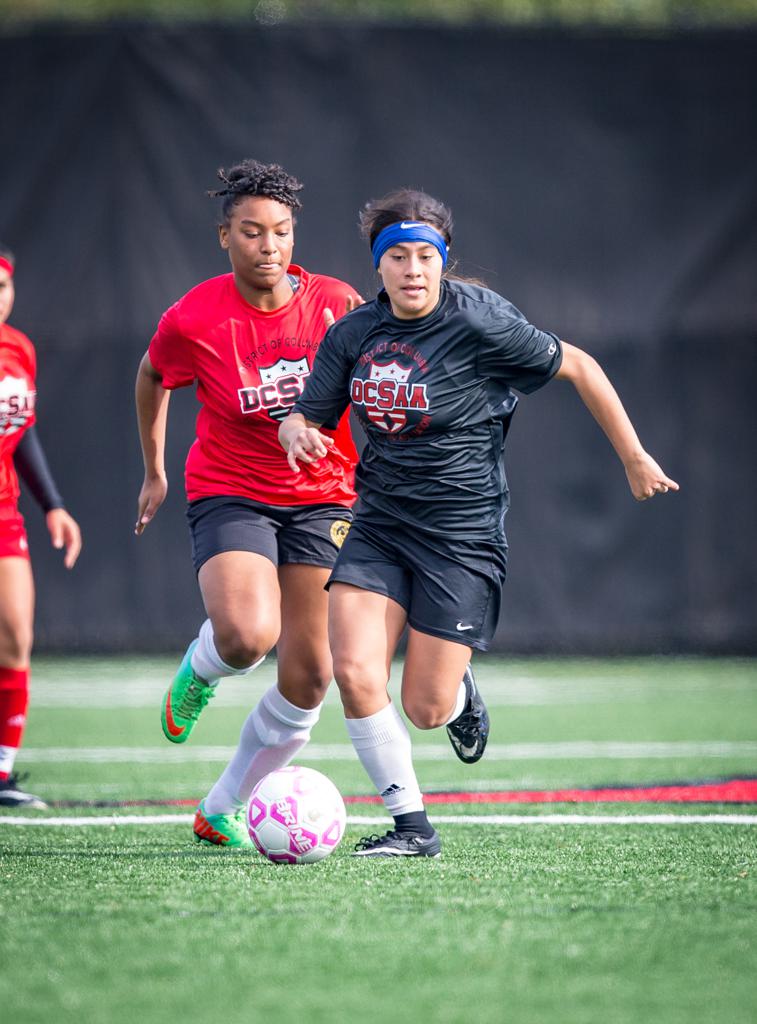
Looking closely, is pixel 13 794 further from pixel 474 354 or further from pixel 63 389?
pixel 63 389

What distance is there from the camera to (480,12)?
18641mm

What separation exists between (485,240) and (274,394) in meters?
6.63

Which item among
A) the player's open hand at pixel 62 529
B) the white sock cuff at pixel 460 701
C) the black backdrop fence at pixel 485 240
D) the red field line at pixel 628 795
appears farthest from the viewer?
the black backdrop fence at pixel 485 240

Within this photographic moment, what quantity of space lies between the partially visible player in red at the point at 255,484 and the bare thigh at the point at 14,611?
1.17 metres

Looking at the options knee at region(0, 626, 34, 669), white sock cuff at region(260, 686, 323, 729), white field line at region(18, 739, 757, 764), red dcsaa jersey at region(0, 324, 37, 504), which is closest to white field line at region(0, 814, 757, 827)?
white sock cuff at region(260, 686, 323, 729)

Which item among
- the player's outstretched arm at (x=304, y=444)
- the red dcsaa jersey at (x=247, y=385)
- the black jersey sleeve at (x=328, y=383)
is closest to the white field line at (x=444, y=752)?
the red dcsaa jersey at (x=247, y=385)

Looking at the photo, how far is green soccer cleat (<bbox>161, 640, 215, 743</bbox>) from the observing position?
470 cm

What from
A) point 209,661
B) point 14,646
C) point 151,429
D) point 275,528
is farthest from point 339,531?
point 14,646

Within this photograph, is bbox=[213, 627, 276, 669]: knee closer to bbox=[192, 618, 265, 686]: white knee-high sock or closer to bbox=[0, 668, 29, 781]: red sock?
bbox=[192, 618, 265, 686]: white knee-high sock

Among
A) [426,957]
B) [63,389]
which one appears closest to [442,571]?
[426,957]

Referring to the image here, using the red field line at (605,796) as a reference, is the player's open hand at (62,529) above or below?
above

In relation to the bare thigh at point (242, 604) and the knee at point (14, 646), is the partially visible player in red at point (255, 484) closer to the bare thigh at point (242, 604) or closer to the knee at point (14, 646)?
the bare thigh at point (242, 604)

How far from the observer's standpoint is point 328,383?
4301 millimetres

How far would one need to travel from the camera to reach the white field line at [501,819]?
4.81 m
